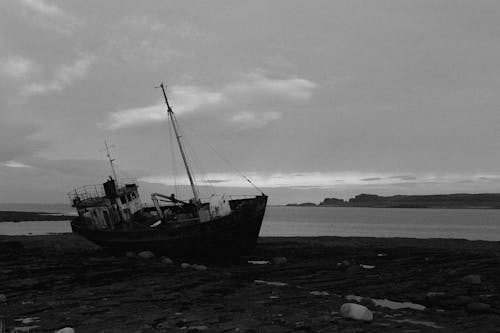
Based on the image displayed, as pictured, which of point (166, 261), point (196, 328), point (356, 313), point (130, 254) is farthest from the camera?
point (130, 254)

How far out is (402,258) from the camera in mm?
27016

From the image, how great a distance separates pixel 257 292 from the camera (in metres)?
16.7

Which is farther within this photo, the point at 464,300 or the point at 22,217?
the point at 22,217

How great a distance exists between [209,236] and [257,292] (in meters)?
12.1

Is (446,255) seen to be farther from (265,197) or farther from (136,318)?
(136,318)

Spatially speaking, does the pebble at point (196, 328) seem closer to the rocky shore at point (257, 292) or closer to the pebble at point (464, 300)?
the rocky shore at point (257, 292)

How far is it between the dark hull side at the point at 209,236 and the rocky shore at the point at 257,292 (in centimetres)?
87

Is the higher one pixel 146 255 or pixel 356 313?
pixel 146 255

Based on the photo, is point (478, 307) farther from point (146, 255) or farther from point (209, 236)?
point (146, 255)

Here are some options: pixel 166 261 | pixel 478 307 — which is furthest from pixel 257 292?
pixel 166 261

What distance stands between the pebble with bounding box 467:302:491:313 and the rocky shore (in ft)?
0.09

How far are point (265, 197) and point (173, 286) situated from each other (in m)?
13.9

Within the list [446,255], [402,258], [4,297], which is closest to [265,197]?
[402,258]

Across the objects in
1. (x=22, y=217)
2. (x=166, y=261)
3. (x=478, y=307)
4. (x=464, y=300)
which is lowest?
(x=464, y=300)
